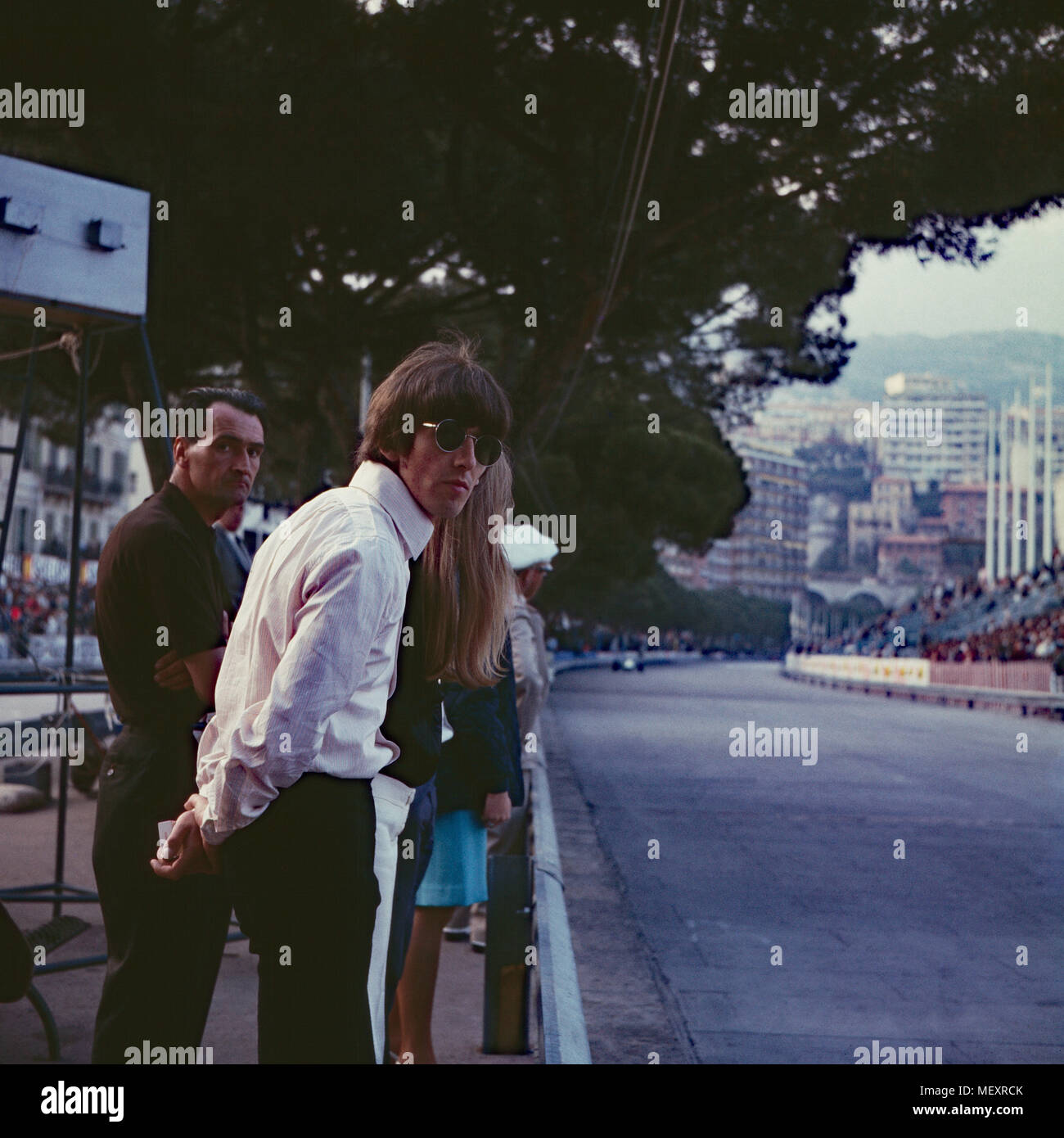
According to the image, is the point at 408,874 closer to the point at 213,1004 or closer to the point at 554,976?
the point at 554,976

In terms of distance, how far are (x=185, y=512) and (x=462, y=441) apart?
47.2 inches

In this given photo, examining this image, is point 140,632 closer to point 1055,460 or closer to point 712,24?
point 712,24

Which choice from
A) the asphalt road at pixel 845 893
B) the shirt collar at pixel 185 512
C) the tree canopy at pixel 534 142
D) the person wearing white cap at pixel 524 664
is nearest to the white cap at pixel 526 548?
the person wearing white cap at pixel 524 664

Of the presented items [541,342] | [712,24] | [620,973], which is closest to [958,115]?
[712,24]

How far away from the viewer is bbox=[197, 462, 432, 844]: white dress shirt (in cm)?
215

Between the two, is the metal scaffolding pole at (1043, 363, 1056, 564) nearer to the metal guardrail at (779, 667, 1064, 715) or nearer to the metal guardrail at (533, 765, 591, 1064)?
the metal guardrail at (779, 667, 1064, 715)

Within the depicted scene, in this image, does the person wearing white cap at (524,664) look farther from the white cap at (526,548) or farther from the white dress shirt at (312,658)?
the white dress shirt at (312,658)

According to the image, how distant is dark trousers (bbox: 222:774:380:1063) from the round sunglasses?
0.57 m

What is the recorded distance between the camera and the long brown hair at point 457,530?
249 centimetres

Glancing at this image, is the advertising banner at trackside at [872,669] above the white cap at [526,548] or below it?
below

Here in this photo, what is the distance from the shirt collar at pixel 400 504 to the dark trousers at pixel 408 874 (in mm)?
565

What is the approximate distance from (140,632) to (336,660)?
1.28 meters

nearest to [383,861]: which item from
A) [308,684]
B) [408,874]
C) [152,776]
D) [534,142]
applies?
[308,684]
